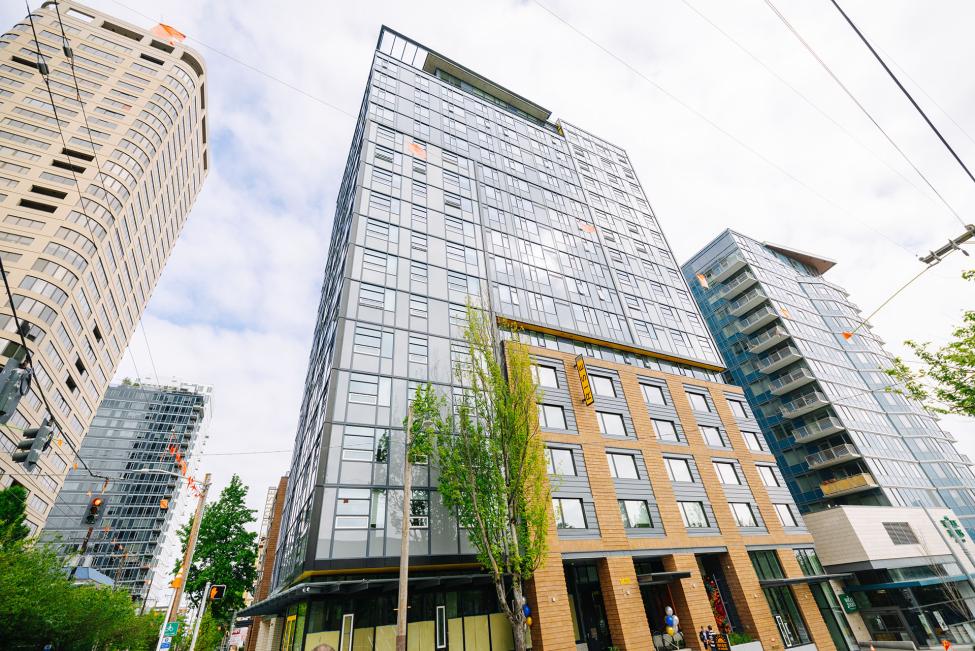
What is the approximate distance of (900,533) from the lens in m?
35.9

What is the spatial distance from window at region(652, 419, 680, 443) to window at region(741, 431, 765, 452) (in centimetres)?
714

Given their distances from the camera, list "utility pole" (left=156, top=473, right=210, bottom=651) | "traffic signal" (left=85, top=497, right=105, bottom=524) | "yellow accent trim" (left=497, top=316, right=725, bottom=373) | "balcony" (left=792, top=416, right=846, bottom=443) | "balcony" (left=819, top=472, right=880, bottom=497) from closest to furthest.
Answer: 1. "traffic signal" (left=85, top=497, right=105, bottom=524)
2. "utility pole" (left=156, top=473, right=210, bottom=651)
3. "yellow accent trim" (left=497, top=316, right=725, bottom=373)
4. "balcony" (left=819, top=472, right=880, bottom=497)
5. "balcony" (left=792, top=416, right=846, bottom=443)

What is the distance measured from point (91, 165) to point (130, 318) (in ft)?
67.9

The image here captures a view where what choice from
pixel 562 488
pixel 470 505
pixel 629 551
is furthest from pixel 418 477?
pixel 629 551

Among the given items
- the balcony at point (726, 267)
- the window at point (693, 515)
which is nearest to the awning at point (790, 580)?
the window at point (693, 515)

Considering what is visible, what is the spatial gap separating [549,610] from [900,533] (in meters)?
36.2

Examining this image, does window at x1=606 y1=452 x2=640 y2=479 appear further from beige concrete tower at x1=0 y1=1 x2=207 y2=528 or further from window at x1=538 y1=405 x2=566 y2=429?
beige concrete tower at x1=0 y1=1 x2=207 y2=528

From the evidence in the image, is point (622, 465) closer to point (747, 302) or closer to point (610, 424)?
point (610, 424)

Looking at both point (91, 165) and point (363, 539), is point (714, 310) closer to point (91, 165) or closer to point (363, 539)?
point (363, 539)

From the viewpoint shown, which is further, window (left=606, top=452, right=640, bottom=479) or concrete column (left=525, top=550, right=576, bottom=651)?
window (left=606, top=452, right=640, bottom=479)

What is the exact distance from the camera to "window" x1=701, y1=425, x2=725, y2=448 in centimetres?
3129

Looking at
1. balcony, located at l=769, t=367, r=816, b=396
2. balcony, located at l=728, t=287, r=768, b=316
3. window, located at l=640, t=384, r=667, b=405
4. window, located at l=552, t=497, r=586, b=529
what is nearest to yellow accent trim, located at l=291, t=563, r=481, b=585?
window, located at l=552, t=497, r=586, b=529

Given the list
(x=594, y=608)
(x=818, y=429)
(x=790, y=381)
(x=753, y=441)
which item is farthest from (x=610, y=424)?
(x=790, y=381)

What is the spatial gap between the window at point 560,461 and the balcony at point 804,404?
114ft
